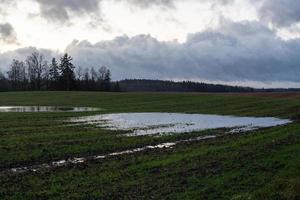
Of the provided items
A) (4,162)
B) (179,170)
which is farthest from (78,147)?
(179,170)

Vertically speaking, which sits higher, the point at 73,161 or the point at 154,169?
the point at 154,169

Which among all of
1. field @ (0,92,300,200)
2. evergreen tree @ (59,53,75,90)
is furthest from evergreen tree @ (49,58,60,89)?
field @ (0,92,300,200)

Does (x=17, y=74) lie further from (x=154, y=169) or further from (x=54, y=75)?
(x=154, y=169)

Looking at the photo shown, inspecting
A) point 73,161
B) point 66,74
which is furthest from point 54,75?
point 73,161

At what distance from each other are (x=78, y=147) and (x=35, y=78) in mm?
145048

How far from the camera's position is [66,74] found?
145 meters

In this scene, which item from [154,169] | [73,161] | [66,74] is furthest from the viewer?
[66,74]

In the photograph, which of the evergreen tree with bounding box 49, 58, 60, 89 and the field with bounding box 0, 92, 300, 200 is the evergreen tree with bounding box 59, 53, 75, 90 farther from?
the field with bounding box 0, 92, 300, 200

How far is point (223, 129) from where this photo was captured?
125 feet

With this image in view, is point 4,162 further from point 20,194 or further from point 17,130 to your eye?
point 17,130

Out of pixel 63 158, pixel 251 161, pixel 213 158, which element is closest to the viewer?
pixel 251 161

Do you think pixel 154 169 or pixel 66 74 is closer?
pixel 154 169

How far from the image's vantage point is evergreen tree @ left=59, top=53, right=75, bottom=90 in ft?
470

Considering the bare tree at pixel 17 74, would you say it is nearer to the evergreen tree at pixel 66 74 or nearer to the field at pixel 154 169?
the evergreen tree at pixel 66 74
